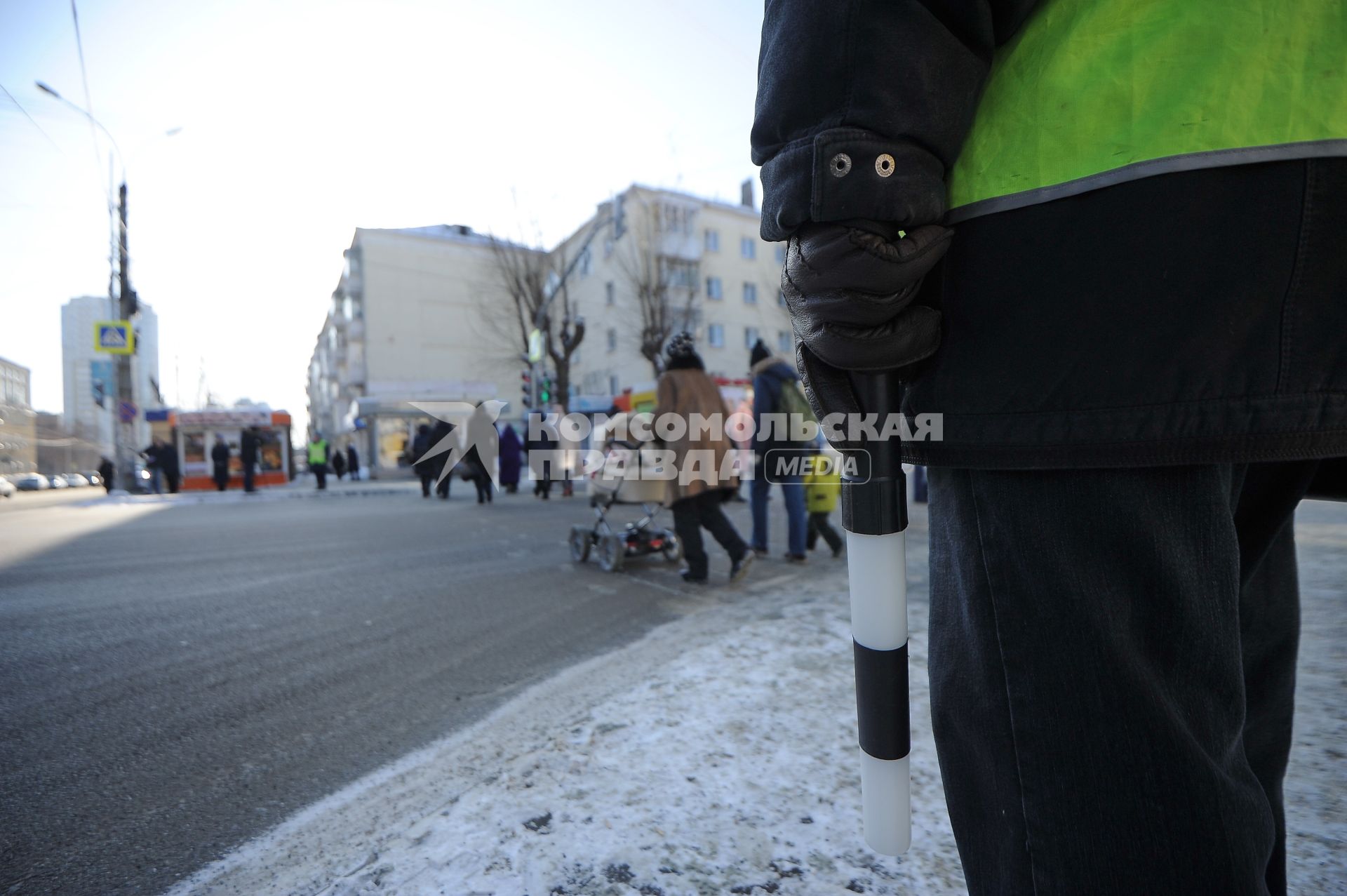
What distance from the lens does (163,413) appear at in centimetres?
2844

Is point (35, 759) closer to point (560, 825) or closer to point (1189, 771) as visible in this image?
point (560, 825)

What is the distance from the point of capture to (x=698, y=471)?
15.8 ft

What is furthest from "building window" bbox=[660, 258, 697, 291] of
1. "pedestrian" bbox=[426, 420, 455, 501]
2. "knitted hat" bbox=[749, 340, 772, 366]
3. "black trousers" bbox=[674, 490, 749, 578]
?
"black trousers" bbox=[674, 490, 749, 578]

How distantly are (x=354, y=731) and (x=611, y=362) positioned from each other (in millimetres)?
35100

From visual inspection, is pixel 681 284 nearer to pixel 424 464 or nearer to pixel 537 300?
pixel 537 300

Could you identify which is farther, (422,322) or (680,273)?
(422,322)

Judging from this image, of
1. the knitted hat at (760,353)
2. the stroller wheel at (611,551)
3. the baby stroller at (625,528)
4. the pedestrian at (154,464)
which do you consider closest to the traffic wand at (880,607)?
the baby stroller at (625,528)

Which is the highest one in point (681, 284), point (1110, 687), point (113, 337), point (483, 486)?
point (681, 284)

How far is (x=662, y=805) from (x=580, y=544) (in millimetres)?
4398

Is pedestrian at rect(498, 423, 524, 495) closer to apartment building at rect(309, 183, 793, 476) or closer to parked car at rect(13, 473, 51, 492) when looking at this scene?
apartment building at rect(309, 183, 793, 476)

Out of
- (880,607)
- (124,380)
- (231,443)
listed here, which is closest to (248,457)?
(124,380)

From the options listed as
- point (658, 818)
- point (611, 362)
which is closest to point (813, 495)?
point (658, 818)

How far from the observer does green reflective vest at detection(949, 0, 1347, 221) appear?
712 millimetres

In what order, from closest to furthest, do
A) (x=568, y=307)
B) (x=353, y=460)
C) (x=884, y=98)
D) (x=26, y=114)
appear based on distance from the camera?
(x=884, y=98) < (x=26, y=114) < (x=568, y=307) < (x=353, y=460)
